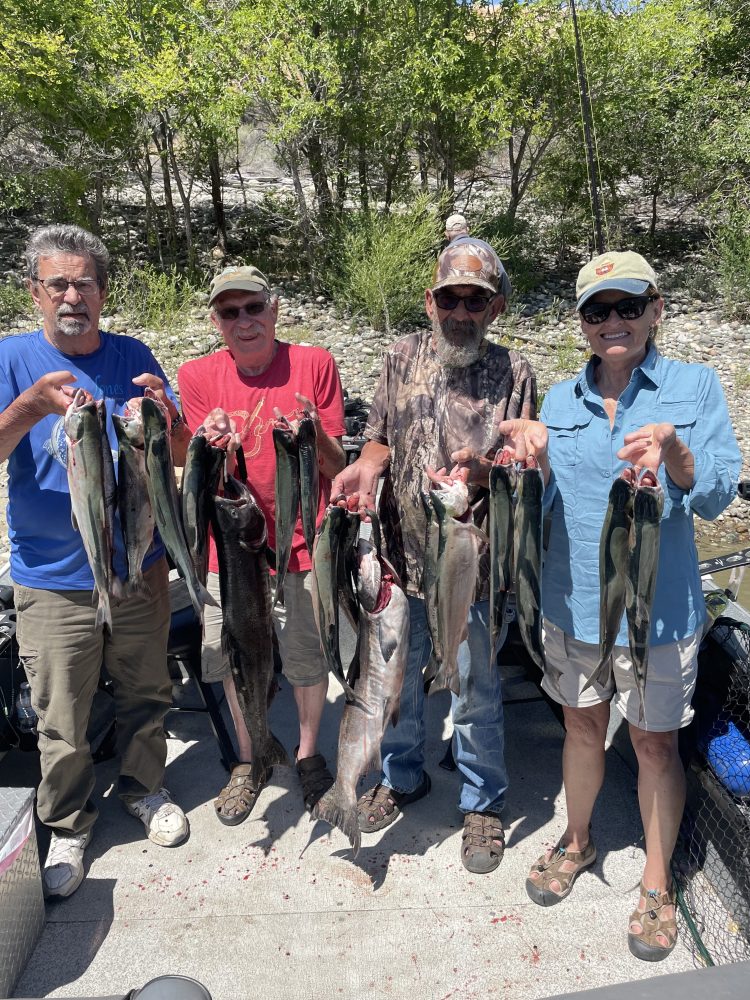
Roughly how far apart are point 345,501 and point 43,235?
70.9 inches

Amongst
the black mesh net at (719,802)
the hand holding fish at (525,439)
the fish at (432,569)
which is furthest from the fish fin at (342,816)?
the hand holding fish at (525,439)

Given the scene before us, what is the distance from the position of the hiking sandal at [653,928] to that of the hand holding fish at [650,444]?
200cm

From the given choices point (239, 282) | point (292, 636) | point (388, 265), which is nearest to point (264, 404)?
point (239, 282)

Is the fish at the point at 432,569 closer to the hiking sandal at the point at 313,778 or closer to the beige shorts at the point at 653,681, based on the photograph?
the beige shorts at the point at 653,681

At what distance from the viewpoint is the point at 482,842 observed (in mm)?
3686

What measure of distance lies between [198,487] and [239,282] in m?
1.01

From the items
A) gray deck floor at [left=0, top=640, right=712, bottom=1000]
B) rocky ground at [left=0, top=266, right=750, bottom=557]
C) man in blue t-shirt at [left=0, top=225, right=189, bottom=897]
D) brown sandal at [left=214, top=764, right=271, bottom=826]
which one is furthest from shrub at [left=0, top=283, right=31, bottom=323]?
brown sandal at [left=214, top=764, right=271, bottom=826]

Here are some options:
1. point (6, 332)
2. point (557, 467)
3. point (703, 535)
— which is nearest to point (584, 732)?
point (557, 467)

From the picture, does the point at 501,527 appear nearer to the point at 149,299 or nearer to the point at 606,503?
the point at 606,503

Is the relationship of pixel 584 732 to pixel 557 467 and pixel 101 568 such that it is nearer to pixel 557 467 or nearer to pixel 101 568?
pixel 557 467

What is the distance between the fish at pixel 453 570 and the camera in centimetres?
284

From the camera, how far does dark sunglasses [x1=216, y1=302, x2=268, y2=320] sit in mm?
3355

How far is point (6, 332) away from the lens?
15.5 meters

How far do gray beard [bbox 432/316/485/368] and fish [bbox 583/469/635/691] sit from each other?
94 cm
